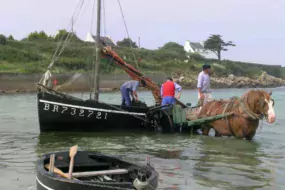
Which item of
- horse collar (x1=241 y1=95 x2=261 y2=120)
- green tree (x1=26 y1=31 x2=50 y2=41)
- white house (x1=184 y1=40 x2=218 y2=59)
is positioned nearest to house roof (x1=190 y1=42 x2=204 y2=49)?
white house (x1=184 y1=40 x2=218 y2=59)

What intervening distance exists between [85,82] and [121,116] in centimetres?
3739

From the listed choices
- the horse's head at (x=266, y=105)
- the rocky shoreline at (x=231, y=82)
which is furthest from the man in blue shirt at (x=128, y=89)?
the rocky shoreline at (x=231, y=82)

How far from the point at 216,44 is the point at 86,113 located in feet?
327

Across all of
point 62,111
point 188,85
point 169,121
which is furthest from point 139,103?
point 188,85

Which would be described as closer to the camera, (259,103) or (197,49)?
(259,103)

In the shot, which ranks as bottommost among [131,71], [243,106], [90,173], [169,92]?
[90,173]

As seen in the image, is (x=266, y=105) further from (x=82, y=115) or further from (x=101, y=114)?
(x=82, y=115)

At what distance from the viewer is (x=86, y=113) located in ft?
48.4

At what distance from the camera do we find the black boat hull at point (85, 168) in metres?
5.89

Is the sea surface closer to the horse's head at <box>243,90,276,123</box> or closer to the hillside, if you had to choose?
the horse's head at <box>243,90,276,123</box>

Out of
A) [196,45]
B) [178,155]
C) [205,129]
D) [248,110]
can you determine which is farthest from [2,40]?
[196,45]

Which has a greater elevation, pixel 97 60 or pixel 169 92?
pixel 97 60

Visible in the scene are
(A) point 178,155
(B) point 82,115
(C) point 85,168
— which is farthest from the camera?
(B) point 82,115

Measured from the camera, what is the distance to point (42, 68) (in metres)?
56.3
